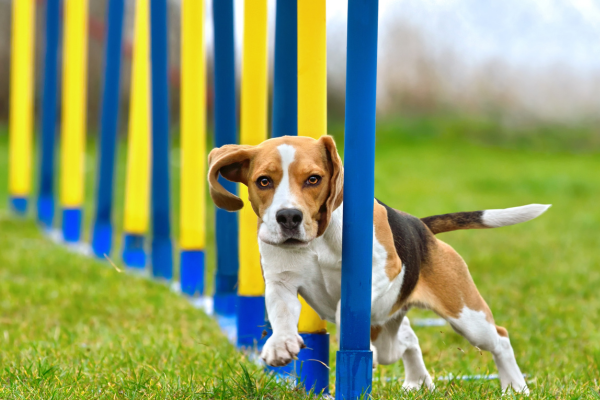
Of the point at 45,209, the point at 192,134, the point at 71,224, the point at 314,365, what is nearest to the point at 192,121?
the point at 192,134

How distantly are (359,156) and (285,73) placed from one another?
805 millimetres

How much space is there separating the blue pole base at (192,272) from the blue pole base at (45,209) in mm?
4122

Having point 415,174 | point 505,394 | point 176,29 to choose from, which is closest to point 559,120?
point 415,174

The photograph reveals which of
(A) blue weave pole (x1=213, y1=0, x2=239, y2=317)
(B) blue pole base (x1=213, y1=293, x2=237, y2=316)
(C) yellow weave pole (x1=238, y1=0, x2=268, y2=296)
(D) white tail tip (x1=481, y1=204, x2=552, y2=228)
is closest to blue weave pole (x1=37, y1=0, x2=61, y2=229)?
(B) blue pole base (x1=213, y1=293, x2=237, y2=316)

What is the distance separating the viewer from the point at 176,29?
2205cm

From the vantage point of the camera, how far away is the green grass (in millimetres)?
2773

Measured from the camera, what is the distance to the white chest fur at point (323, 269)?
7.81 ft

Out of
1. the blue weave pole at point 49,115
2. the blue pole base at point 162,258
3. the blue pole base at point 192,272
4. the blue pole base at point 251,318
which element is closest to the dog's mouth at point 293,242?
the blue pole base at point 251,318

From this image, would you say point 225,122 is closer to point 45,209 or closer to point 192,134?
point 192,134

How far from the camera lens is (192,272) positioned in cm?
520

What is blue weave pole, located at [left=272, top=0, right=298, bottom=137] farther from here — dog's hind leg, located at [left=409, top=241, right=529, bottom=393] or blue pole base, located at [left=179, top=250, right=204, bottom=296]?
blue pole base, located at [left=179, top=250, right=204, bottom=296]

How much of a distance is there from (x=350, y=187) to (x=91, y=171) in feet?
47.5

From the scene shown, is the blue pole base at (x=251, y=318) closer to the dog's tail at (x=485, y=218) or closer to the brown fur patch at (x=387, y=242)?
the dog's tail at (x=485, y=218)

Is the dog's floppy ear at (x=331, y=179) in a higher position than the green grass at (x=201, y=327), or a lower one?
higher
